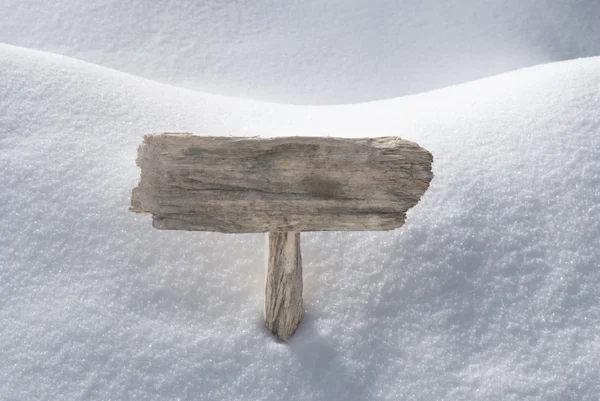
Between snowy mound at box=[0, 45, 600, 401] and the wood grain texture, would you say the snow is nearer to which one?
snowy mound at box=[0, 45, 600, 401]

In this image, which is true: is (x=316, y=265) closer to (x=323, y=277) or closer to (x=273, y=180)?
(x=323, y=277)

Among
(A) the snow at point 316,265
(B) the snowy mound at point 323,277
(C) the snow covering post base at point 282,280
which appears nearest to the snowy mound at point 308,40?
(A) the snow at point 316,265

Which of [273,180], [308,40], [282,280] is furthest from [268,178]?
[308,40]

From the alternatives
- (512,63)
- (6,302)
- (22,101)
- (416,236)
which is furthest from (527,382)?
(512,63)

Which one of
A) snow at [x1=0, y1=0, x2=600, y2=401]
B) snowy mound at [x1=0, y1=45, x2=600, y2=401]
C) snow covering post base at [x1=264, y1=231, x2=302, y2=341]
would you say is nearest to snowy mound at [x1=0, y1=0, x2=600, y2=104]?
snow at [x1=0, y1=0, x2=600, y2=401]

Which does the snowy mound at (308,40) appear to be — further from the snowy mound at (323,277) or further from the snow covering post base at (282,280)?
the snow covering post base at (282,280)

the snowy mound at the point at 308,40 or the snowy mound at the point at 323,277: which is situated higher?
the snowy mound at the point at 308,40

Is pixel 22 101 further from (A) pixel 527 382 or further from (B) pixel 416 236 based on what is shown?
(A) pixel 527 382

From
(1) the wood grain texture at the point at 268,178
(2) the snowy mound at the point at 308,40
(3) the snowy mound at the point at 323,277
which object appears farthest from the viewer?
(2) the snowy mound at the point at 308,40
